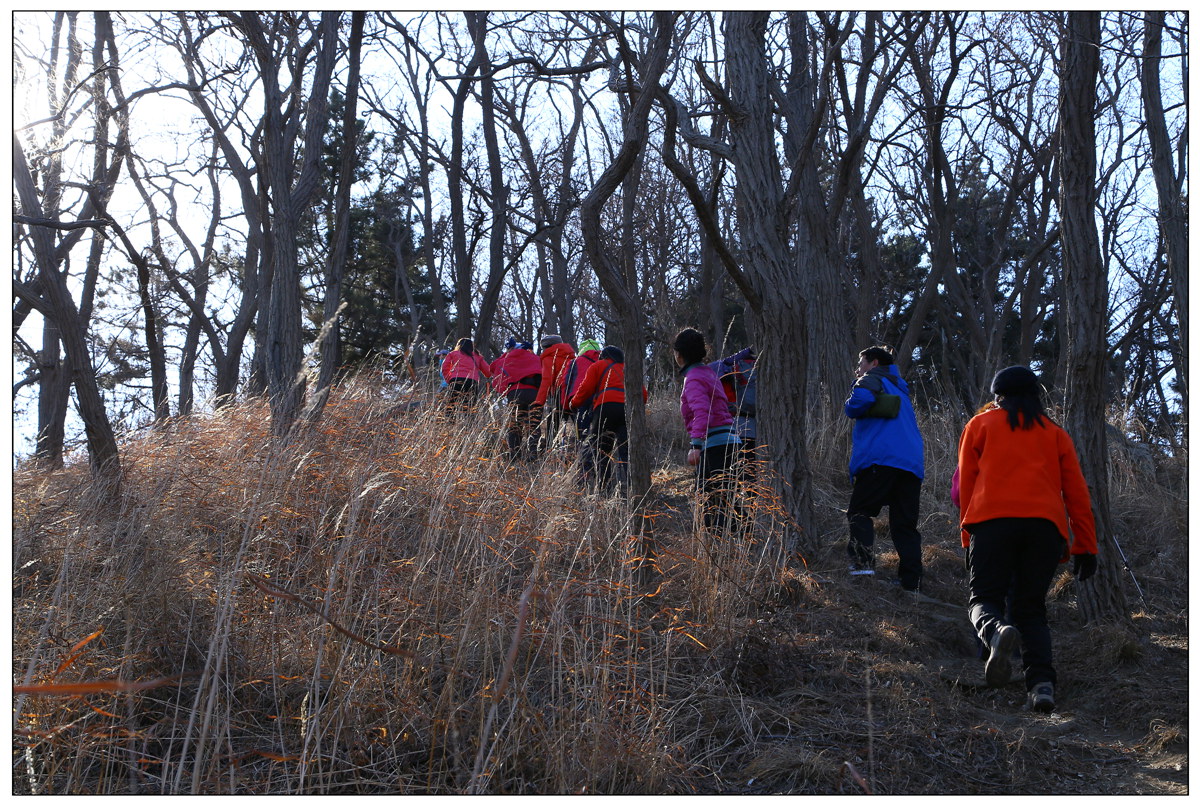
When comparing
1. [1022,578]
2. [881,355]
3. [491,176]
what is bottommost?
[1022,578]

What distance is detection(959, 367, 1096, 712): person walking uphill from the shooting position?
4227 mm

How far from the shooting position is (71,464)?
5.93 metres

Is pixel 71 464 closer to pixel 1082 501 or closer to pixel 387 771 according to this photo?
pixel 387 771

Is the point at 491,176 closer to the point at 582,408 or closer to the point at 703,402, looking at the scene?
the point at 582,408

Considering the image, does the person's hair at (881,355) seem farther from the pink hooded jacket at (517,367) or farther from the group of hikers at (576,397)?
the pink hooded jacket at (517,367)

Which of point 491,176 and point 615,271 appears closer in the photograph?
point 615,271

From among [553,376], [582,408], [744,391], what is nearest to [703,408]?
[744,391]

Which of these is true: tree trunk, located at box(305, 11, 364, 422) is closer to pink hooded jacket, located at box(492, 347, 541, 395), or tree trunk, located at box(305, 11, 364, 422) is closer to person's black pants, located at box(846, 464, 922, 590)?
pink hooded jacket, located at box(492, 347, 541, 395)

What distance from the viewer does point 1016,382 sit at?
4.41 m

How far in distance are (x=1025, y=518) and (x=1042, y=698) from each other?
0.82 metres

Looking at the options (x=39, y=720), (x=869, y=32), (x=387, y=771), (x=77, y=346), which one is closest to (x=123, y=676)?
(x=39, y=720)

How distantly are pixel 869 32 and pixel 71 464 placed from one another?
8937 mm

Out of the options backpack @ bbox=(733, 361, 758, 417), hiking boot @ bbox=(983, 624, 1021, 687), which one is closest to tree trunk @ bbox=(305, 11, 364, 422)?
backpack @ bbox=(733, 361, 758, 417)

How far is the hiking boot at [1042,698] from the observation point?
13.5ft
